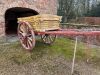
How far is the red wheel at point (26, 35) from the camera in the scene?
9578mm

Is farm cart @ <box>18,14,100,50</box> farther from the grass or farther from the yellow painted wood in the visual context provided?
the grass

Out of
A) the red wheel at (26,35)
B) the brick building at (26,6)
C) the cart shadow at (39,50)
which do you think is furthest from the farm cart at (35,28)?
the brick building at (26,6)

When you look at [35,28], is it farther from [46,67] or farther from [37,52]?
[46,67]

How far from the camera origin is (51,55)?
10.1 metres

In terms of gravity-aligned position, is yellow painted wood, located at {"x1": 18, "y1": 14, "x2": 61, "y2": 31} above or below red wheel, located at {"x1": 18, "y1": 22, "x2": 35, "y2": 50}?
above

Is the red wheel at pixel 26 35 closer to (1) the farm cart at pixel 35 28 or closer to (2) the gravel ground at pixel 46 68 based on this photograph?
(1) the farm cart at pixel 35 28

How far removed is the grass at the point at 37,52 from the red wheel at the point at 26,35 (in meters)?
0.29

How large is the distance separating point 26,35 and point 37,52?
2.77 feet

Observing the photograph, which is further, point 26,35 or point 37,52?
point 37,52

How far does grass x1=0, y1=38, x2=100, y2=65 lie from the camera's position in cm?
955

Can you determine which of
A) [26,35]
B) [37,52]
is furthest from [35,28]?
[37,52]

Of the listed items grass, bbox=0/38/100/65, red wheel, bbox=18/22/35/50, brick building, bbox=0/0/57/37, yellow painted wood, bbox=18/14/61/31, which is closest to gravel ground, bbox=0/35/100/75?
grass, bbox=0/38/100/65

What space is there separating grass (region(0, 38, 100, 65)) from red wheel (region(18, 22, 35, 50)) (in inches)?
11.6

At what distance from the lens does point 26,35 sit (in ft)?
32.4
